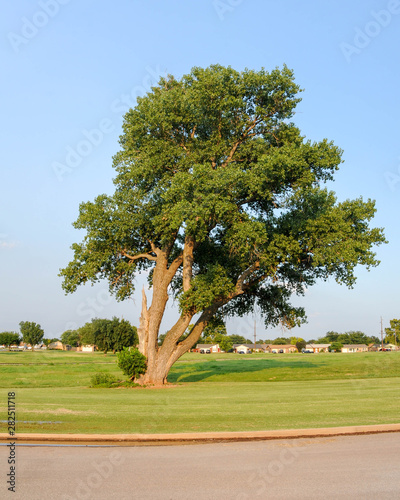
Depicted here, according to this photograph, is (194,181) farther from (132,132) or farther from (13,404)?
(13,404)

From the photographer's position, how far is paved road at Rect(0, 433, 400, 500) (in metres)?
6.60

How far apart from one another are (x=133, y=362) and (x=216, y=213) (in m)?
10.4

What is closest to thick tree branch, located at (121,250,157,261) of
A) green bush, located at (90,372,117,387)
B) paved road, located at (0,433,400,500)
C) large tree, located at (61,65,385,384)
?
large tree, located at (61,65,385,384)

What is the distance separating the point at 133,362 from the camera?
3028 cm

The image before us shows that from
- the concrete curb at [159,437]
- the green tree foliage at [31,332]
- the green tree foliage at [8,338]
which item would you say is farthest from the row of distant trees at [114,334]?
the concrete curb at [159,437]

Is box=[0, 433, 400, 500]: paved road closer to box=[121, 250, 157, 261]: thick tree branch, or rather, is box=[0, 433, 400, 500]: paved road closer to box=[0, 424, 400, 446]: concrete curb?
box=[0, 424, 400, 446]: concrete curb

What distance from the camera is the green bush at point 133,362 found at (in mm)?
30281

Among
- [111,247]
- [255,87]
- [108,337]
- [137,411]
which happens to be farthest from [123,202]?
[108,337]

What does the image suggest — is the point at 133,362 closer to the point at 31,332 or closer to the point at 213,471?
the point at 213,471

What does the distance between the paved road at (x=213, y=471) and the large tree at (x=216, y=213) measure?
1818 cm

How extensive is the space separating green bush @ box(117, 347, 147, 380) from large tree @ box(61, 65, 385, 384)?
19.7 inches

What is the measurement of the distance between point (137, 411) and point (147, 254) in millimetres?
17838

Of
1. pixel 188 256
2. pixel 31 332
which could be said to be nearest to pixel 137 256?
pixel 188 256

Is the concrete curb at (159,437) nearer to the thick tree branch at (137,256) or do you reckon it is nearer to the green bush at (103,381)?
the green bush at (103,381)
